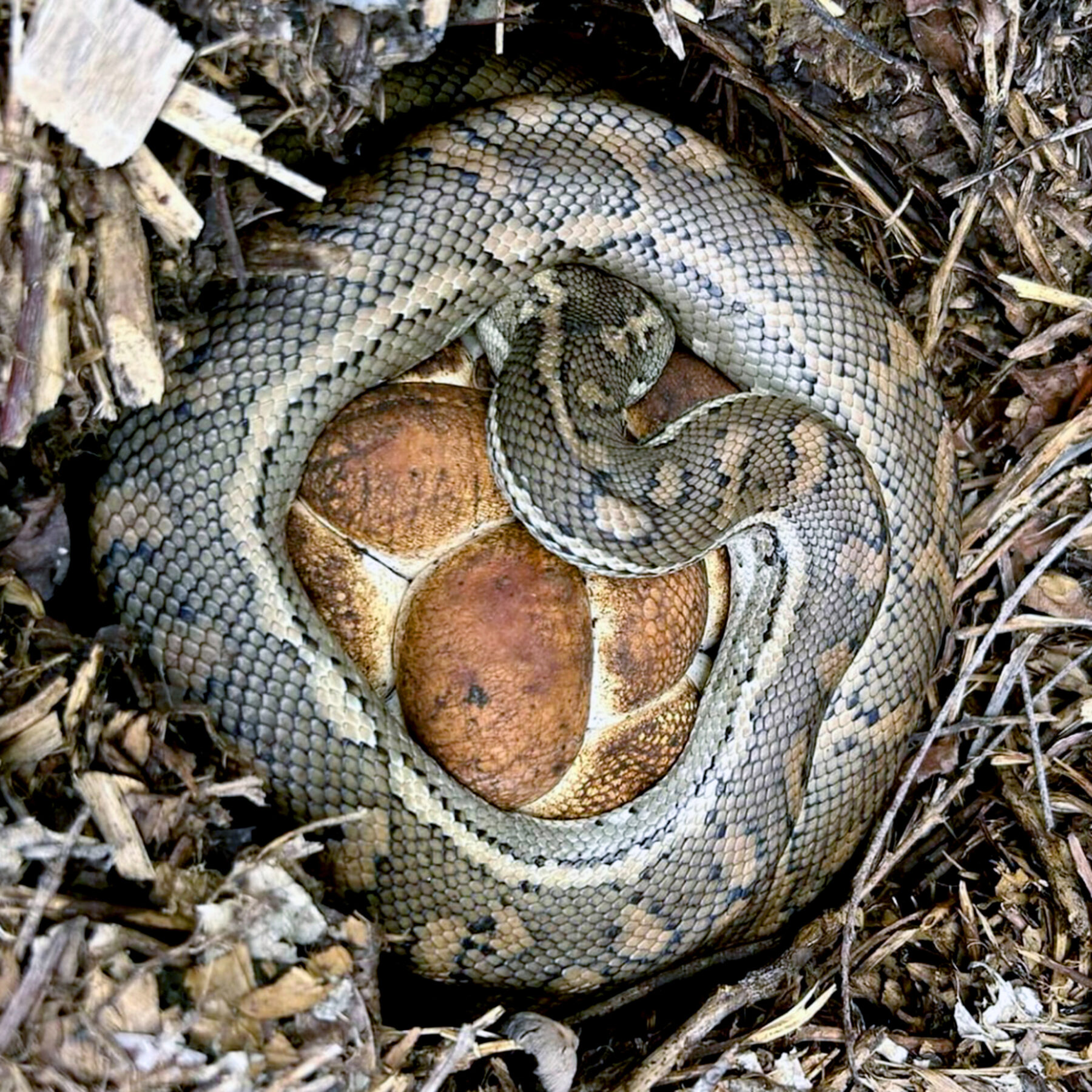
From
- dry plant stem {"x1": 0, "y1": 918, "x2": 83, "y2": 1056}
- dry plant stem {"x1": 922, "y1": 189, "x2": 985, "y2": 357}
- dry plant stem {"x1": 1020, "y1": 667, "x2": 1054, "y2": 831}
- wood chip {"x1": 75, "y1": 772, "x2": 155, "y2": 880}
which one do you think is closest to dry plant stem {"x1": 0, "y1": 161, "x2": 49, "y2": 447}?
wood chip {"x1": 75, "y1": 772, "x2": 155, "y2": 880}

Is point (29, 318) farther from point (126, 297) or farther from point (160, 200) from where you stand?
point (160, 200)

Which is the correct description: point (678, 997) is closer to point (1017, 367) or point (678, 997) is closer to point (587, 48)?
point (1017, 367)

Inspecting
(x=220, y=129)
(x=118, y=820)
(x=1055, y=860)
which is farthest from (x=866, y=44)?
(x=118, y=820)

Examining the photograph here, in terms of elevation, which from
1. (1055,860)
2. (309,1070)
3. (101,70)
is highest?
(101,70)

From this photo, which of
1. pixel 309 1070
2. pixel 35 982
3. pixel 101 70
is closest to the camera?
pixel 35 982

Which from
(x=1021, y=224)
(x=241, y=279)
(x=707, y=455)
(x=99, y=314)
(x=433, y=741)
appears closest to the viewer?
(x=99, y=314)

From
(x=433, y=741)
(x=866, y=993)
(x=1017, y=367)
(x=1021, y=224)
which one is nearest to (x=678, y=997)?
(x=866, y=993)
